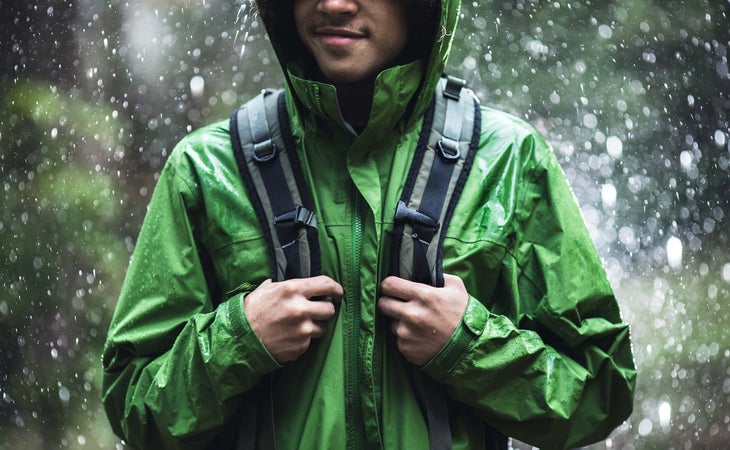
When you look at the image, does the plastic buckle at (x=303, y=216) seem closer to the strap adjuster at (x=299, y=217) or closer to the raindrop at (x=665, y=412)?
the strap adjuster at (x=299, y=217)

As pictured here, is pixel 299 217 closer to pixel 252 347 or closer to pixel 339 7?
pixel 252 347

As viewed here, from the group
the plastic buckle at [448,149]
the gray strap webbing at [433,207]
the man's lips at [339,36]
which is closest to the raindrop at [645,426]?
the gray strap webbing at [433,207]

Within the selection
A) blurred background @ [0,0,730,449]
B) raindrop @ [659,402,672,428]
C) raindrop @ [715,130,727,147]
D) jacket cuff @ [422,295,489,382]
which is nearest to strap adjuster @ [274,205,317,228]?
jacket cuff @ [422,295,489,382]

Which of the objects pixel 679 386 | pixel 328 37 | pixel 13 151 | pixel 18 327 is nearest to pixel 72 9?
pixel 13 151

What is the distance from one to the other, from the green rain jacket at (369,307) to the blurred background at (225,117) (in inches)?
67.7

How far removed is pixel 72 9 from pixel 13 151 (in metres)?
0.67

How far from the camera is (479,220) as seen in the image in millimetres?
1973

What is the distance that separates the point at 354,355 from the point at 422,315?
0.17m

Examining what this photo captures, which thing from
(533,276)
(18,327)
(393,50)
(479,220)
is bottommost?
(18,327)

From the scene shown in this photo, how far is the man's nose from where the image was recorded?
1.94 meters

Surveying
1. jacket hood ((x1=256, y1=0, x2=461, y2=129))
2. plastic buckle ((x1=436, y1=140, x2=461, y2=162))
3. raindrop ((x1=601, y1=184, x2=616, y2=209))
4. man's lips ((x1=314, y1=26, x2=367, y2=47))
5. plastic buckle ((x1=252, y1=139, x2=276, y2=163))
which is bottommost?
raindrop ((x1=601, y1=184, x2=616, y2=209))

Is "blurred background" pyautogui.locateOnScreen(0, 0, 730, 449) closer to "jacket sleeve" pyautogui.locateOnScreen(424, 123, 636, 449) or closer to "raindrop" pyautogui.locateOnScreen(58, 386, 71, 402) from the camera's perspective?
"raindrop" pyautogui.locateOnScreen(58, 386, 71, 402)

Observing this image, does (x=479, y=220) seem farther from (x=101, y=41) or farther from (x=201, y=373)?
(x=101, y=41)

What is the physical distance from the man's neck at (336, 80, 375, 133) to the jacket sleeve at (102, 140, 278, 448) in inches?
14.8
